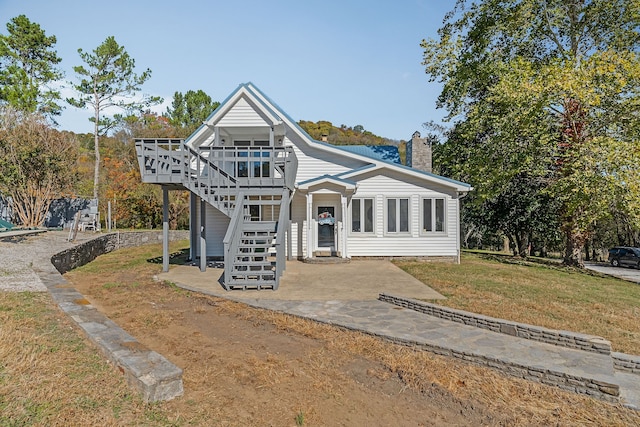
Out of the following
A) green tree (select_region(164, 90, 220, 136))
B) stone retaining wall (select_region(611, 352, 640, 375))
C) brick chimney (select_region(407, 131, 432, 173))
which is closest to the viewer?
stone retaining wall (select_region(611, 352, 640, 375))

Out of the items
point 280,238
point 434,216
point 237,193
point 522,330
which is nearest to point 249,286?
point 280,238

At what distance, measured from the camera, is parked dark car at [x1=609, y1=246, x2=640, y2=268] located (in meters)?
26.1

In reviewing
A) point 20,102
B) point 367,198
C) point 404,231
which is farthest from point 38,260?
point 20,102

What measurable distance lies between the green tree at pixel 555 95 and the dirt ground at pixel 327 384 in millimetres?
12918

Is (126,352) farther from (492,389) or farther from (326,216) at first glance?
(326,216)

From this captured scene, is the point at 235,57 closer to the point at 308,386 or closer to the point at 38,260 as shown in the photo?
the point at 38,260

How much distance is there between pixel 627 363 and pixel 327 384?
4358 mm

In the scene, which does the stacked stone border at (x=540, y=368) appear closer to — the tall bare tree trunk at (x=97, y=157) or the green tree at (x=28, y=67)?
the tall bare tree trunk at (x=97, y=157)

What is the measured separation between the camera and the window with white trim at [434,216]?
48.8 feet

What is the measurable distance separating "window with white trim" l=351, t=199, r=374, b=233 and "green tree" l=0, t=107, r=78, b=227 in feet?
58.6

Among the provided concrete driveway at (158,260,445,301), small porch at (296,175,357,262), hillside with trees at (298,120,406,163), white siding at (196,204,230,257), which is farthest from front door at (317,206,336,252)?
hillside with trees at (298,120,406,163)

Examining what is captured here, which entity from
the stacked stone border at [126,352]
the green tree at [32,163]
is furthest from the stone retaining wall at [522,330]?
the green tree at [32,163]

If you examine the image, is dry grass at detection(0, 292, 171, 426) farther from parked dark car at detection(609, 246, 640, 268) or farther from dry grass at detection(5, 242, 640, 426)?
parked dark car at detection(609, 246, 640, 268)

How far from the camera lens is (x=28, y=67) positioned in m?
31.1
